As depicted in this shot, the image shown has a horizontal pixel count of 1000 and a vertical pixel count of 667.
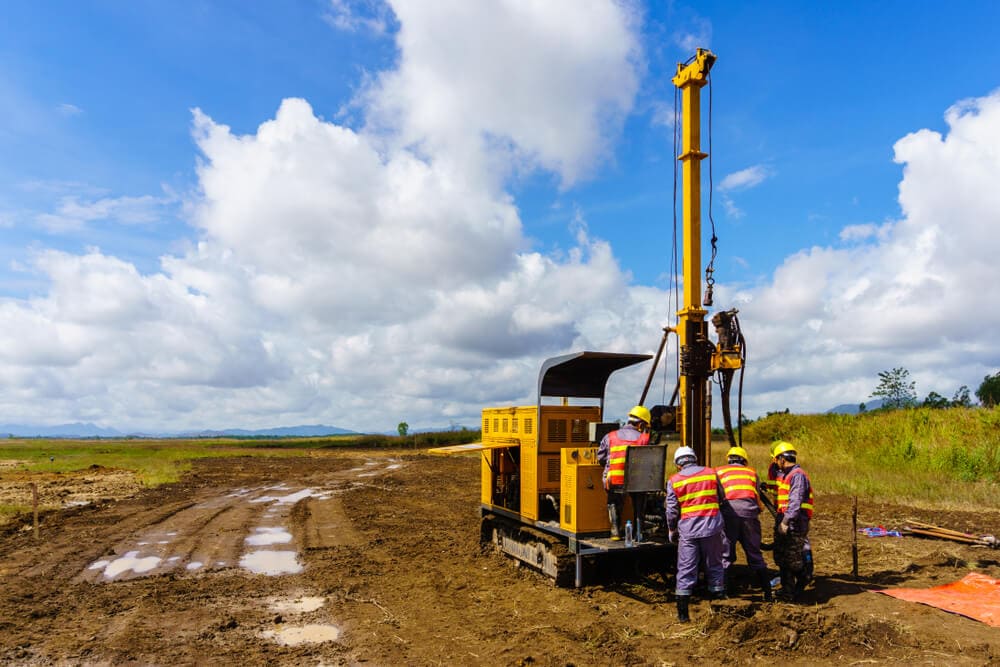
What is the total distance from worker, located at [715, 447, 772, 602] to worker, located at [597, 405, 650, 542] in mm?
1083

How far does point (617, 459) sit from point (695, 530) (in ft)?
4.52

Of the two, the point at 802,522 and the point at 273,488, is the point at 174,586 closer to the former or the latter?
the point at 802,522

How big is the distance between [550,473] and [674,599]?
2605mm

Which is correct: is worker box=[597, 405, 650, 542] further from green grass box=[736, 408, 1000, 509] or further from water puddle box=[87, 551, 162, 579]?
green grass box=[736, 408, 1000, 509]

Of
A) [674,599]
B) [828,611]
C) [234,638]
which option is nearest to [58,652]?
[234,638]

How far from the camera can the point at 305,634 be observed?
8312mm

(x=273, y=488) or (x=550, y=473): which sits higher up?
(x=550, y=473)

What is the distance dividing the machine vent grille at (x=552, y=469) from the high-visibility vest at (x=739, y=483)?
2.73 meters

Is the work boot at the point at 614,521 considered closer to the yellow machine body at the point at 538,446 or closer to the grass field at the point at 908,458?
the yellow machine body at the point at 538,446

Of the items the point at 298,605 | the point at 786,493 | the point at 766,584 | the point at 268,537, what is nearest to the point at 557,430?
the point at 786,493

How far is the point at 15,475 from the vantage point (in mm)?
34844

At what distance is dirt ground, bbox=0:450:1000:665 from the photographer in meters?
7.38

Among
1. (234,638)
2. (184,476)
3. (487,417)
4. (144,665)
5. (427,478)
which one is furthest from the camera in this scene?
(184,476)

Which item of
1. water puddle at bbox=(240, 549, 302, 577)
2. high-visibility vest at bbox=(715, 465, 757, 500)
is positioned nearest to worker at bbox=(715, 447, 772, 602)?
high-visibility vest at bbox=(715, 465, 757, 500)
